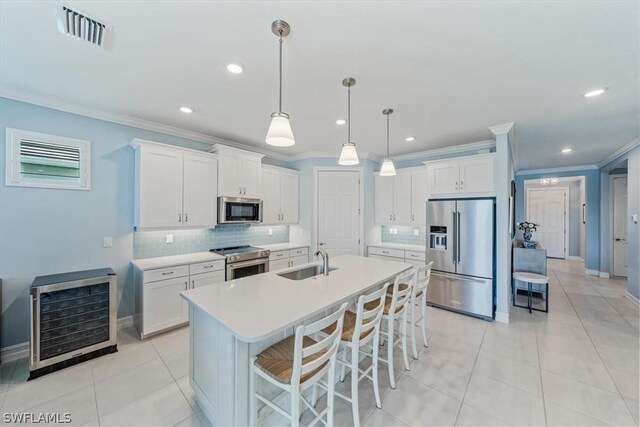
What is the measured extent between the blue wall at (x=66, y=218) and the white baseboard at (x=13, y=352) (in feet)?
0.17

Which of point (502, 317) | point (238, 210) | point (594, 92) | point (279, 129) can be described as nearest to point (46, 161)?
point (238, 210)

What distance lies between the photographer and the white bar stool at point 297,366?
138cm

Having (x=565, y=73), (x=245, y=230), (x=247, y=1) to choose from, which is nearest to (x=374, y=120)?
(x=565, y=73)

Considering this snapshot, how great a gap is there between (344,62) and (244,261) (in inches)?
114

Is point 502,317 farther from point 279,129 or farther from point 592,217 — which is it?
point 592,217

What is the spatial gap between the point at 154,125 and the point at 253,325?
3274mm

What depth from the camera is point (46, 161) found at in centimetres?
278

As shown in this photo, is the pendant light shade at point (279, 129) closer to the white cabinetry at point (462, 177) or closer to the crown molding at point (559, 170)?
the white cabinetry at point (462, 177)

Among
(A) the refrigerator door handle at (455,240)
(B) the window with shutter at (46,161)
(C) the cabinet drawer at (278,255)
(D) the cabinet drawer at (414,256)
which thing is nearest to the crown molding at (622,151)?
(A) the refrigerator door handle at (455,240)

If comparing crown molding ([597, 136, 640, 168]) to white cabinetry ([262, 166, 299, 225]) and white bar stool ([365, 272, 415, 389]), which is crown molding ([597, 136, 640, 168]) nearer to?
white bar stool ([365, 272, 415, 389])

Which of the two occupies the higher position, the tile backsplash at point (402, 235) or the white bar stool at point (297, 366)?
the tile backsplash at point (402, 235)

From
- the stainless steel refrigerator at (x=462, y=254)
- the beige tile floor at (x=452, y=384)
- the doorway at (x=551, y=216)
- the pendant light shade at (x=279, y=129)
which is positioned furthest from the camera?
the doorway at (x=551, y=216)

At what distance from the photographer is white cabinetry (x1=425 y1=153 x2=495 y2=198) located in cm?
370

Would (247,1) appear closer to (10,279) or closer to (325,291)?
(325,291)
